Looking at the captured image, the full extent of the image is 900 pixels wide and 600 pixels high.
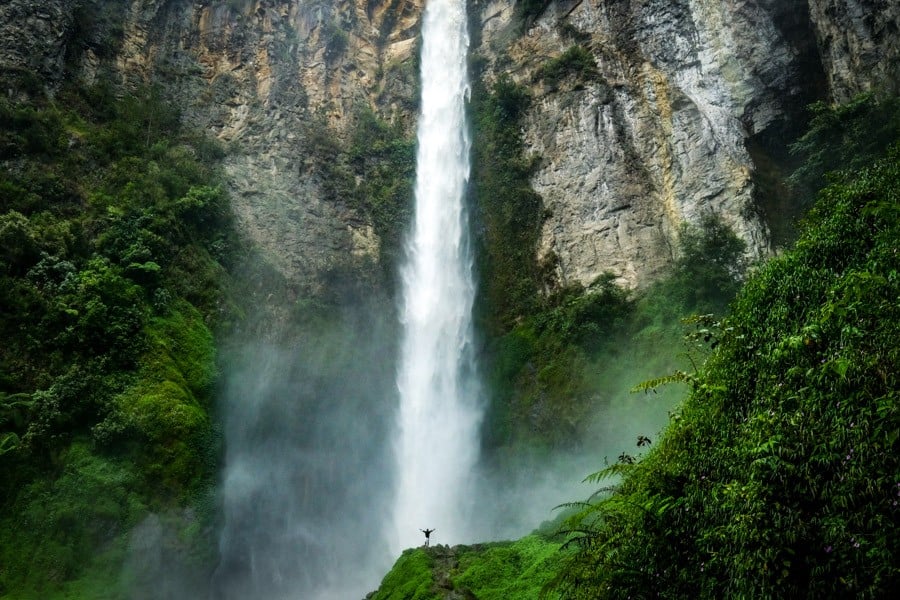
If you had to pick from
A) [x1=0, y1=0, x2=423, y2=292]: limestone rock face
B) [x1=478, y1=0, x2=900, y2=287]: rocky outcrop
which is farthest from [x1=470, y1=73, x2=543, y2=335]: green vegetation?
[x1=0, y1=0, x2=423, y2=292]: limestone rock face

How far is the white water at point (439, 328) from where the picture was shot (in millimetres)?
19375

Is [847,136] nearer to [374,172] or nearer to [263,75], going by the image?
[374,172]

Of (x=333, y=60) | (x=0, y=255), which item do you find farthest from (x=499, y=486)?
(x=333, y=60)

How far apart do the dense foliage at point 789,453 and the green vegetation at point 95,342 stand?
12.3m

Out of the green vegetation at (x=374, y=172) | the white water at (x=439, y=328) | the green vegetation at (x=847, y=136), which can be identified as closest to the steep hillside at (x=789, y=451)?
the green vegetation at (x=847, y=136)

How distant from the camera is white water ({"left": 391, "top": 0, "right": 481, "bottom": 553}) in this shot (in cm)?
1938

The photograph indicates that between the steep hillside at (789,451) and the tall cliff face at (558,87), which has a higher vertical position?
the tall cliff face at (558,87)

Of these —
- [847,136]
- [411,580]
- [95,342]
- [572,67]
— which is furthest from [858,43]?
[95,342]

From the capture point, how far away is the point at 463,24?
2973 cm

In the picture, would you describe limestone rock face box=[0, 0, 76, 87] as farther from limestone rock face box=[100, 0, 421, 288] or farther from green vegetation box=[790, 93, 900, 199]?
green vegetation box=[790, 93, 900, 199]

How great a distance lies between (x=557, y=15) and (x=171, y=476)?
2315 cm

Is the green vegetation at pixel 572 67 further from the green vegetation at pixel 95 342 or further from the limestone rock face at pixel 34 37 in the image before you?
the limestone rock face at pixel 34 37

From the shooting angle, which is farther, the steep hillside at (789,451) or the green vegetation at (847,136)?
the green vegetation at (847,136)

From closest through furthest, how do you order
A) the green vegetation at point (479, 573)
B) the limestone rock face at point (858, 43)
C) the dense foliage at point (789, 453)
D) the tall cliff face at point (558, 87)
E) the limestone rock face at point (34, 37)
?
1. the dense foliage at point (789, 453)
2. the green vegetation at point (479, 573)
3. the limestone rock face at point (858, 43)
4. the tall cliff face at point (558, 87)
5. the limestone rock face at point (34, 37)
